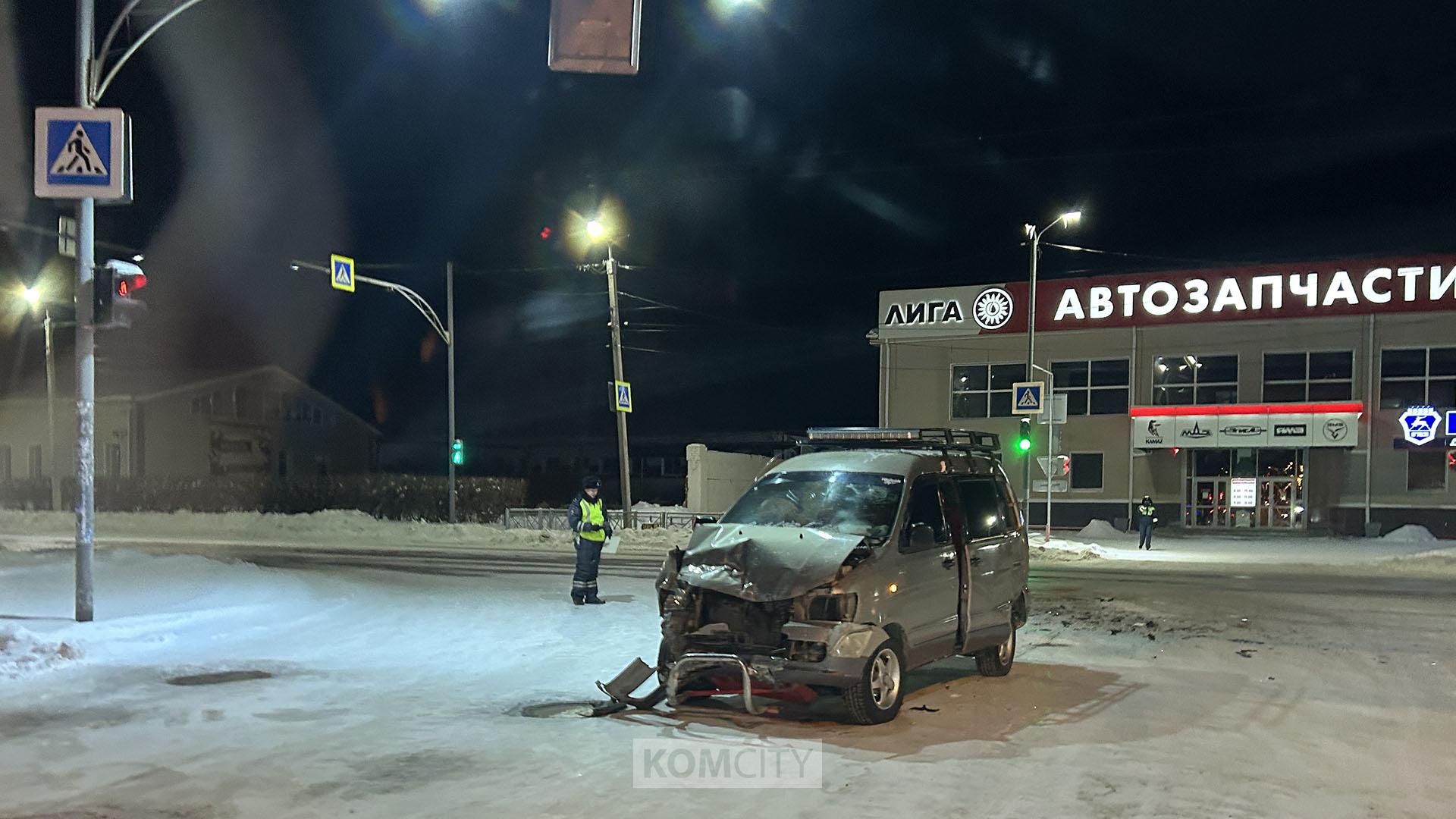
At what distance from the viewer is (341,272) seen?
24938 mm

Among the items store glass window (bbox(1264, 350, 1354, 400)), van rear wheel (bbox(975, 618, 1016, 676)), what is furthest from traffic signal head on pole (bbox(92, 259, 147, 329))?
store glass window (bbox(1264, 350, 1354, 400))

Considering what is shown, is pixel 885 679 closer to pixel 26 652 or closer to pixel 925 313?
pixel 26 652

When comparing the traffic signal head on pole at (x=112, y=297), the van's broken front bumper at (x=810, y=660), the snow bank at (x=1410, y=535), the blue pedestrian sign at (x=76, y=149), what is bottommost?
the snow bank at (x=1410, y=535)

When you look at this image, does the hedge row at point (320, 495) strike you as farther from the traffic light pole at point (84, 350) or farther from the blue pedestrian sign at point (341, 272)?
the traffic light pole at point (84, 350)

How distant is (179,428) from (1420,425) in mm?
49925

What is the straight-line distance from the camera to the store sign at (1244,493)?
136 feet

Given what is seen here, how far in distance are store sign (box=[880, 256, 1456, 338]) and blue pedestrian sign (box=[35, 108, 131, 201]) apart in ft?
122

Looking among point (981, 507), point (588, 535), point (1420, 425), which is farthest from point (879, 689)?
point (1420, 425)

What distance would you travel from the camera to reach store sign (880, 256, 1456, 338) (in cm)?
3859

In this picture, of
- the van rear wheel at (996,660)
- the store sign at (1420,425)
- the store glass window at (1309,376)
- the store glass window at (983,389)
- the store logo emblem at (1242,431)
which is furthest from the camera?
the store glass window at (983,389)

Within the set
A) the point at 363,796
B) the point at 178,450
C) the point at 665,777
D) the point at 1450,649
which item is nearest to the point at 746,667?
the point at 665,777

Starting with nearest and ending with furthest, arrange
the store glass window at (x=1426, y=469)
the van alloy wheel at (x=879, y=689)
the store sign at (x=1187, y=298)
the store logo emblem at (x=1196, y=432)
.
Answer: the van alloy wheel at (x=879, y=689) → the store glass window at (x=1426, y=469) → the store sign at (x=1187, y=298) → the store logo emblem at (x=1196, y=432)

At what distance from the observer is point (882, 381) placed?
47.2 meters

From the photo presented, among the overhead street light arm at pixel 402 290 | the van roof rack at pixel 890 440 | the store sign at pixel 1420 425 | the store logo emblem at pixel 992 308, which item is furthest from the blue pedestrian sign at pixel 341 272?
the store sign at pixel 1420 425
